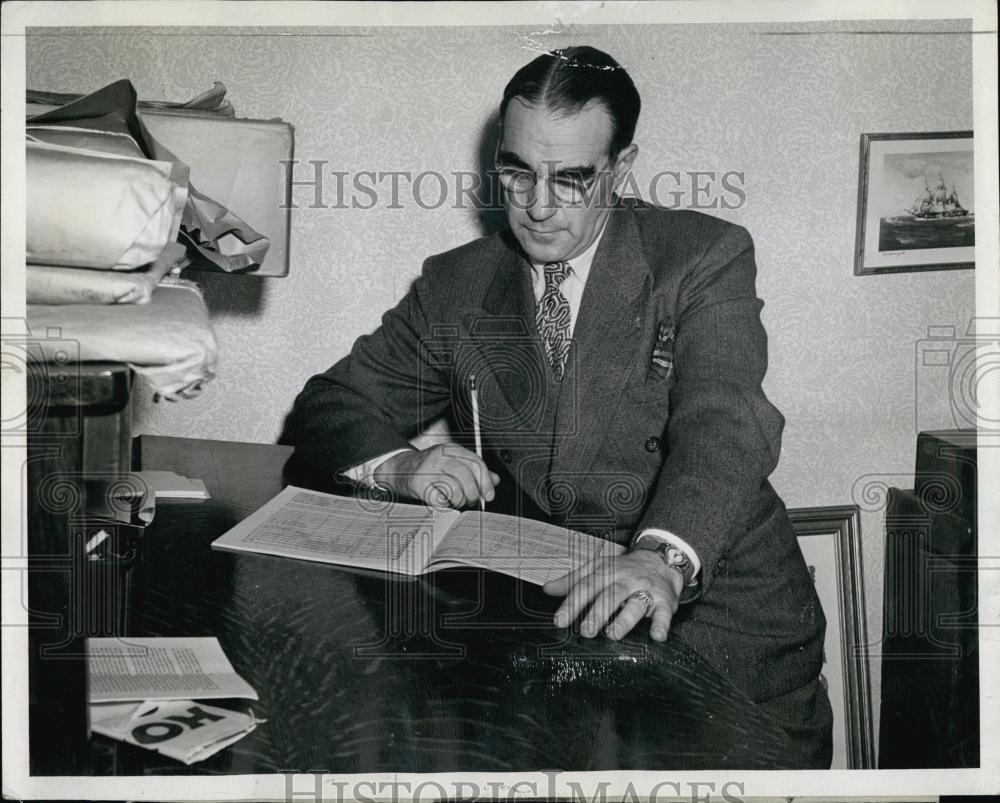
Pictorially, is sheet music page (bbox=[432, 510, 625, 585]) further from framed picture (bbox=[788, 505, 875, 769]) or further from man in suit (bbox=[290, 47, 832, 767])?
framed picture (bbox=[788, 505, 875, 769])

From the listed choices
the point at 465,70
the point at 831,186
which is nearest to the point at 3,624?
the point at 465,70

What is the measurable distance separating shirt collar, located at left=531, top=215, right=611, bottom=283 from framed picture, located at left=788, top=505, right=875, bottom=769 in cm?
49

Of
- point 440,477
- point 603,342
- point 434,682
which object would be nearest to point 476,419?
point 440,477

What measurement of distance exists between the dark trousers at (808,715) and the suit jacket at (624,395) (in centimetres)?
2

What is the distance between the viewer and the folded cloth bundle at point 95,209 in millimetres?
807

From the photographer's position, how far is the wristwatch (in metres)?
1.14

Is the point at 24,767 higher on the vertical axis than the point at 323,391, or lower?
lower

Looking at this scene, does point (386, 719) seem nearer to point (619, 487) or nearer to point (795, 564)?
point (619, 487)

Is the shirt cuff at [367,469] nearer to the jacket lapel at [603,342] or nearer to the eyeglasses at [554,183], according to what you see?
the jacket lapel at [603,342]

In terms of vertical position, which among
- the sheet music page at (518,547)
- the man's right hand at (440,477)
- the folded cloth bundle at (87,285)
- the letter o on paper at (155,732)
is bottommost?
the letter o on paper at (155,732)

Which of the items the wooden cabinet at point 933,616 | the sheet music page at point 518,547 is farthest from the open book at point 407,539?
the wooden cabinet at point 933,616

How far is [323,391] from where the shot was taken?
144 cm

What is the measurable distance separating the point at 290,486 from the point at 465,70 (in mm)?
650
